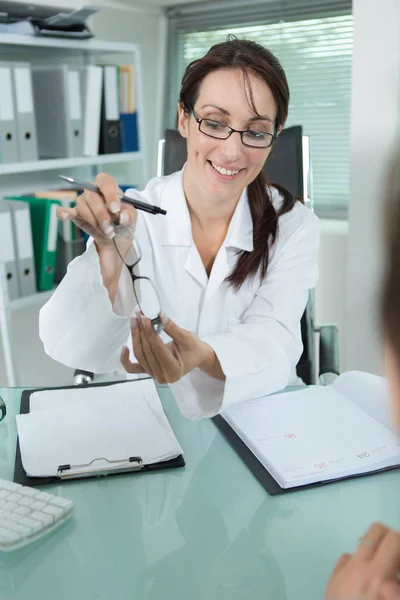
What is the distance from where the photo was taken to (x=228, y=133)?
140cm

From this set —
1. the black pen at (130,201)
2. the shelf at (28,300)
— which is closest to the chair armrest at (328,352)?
the black pen at (130,201)

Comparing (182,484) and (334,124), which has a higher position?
(334,124)

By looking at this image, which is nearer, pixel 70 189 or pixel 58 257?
pixel 58 257

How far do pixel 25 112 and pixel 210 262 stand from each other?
117 centimetres

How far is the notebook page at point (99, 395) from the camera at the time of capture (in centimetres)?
121

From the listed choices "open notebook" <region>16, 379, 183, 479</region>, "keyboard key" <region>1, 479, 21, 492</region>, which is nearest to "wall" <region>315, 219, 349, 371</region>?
"open notebook" <region>16, 379, 183, 479</region>

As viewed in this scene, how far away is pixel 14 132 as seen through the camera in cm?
232

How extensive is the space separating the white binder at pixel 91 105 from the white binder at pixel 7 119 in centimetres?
35

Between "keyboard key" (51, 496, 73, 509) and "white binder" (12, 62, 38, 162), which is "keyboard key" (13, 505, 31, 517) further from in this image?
"white binder" (12, 62, 38, 162)

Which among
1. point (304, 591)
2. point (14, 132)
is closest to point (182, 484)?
point (304, 591)

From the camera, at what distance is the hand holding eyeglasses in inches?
36.8

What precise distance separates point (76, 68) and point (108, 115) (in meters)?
0.21

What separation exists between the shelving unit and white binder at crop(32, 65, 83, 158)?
0.07m

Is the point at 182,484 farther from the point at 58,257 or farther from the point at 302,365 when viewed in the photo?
the point at 58,257
